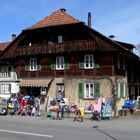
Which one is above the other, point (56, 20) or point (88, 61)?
point (56, 20)

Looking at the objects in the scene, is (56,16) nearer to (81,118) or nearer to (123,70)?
(123,70)

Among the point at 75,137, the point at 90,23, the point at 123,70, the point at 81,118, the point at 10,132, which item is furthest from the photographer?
the point at 90,23

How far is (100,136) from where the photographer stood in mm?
14195

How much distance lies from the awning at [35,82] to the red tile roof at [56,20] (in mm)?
5368

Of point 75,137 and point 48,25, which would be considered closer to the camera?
point 75,137

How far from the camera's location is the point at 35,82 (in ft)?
124

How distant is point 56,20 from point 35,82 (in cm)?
652

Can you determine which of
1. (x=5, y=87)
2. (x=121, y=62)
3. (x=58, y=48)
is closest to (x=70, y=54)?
(x=58, y=48)

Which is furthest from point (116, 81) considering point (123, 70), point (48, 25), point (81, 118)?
point (81, 118)

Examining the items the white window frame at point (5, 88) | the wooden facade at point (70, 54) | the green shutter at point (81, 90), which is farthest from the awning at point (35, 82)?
the white window frame at point (5, 88)

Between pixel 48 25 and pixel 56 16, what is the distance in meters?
A: 1.61

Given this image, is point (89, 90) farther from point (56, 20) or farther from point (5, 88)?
point (5, 88)

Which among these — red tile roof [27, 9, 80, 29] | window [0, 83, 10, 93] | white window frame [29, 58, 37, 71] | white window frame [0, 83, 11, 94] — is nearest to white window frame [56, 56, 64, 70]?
white window frame [29, 58, 37, 71]

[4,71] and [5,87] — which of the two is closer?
[5,87]
